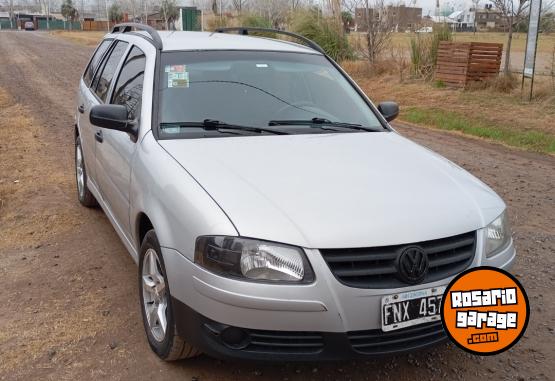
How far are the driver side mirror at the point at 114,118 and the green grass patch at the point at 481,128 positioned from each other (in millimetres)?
7131

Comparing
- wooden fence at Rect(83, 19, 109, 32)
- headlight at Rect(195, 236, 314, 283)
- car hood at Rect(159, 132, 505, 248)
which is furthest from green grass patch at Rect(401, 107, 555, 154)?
wooden fence at Rect(83, 19, 109, 32)

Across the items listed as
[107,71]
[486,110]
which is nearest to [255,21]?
[486,110]

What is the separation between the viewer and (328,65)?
15.1ft

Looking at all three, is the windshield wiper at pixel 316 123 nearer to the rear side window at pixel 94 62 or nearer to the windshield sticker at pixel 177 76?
the windshield sticker at pixel 177 76

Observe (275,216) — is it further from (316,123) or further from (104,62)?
(104,62)

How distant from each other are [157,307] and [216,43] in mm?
2096

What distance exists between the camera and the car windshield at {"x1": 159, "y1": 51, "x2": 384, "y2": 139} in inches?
145

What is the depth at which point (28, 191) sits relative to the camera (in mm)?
6246

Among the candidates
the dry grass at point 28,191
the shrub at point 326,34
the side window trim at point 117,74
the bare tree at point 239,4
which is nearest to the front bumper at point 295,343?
the side window trim at point 117,74

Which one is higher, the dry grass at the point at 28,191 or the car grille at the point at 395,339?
the car grille at the point at 395,339

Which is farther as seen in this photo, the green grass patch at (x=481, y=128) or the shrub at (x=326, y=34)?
the shrub at (x=326, y=34)

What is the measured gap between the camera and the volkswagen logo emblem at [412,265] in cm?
255

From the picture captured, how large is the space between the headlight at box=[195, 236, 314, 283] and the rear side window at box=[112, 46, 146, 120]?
1533mm

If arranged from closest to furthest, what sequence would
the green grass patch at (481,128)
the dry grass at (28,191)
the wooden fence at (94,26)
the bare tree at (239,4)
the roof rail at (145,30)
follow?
1. the roof rail at (145,30)
2. the dry grass at (28,191)
3. the green grass patch at (481,128)
4. the bare tree at (239,4)
5. the wooden fence at (94,26)
